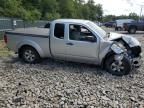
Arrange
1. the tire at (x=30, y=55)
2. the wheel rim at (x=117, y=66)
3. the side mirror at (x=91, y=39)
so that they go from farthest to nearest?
the tire at (x=30, y=55), the side mirror at (x=91, y=39), the wheel rim at (x=117, y=66)

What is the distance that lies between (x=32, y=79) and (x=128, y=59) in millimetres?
2982

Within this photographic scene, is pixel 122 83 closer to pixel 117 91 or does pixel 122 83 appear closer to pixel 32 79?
pixel 117 91

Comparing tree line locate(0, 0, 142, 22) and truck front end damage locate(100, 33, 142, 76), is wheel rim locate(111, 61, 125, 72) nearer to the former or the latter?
truck front end damage locate(100, 33, 142, 76)

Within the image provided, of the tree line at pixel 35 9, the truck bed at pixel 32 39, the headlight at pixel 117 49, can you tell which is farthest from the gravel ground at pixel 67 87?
the tree line at pixel 35 9

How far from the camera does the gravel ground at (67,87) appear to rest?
18.9 feet

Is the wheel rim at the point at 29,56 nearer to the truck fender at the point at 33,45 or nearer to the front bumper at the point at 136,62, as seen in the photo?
the truck fender at the point at 33,45

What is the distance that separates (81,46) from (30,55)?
7.08 feet

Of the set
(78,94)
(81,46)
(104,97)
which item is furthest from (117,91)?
(81,46)

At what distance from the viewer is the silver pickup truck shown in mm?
8312

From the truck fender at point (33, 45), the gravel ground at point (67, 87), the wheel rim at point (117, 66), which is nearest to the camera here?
the gravel ground at point (67, 87)

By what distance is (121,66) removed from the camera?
326 inches

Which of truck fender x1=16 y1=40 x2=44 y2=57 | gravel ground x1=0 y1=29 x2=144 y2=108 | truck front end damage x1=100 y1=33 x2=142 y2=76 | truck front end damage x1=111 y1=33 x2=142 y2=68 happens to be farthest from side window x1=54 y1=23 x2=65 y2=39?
truck front end damage x1=111 y1=33 x2=142 y2=68

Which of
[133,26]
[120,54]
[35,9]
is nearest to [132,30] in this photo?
[133,26]

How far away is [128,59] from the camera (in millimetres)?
8211
